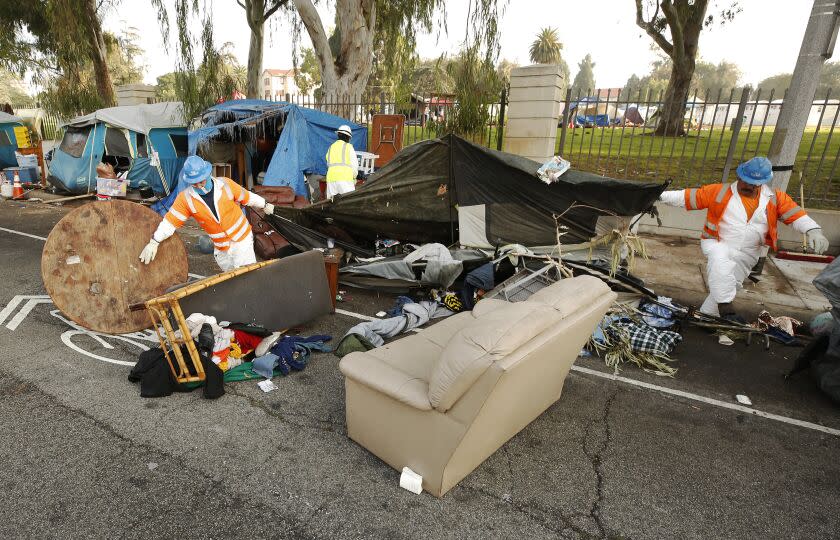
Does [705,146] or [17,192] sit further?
[17,192]

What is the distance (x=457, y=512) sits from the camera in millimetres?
2537

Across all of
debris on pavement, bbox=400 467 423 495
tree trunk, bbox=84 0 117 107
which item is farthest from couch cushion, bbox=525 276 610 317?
tree trunk, bbox=84 0 117 107

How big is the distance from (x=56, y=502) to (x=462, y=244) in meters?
4.66

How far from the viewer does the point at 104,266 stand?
4332mm

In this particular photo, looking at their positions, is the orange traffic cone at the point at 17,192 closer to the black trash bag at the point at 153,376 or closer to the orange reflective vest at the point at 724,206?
the black trash bag at the point at 153,376

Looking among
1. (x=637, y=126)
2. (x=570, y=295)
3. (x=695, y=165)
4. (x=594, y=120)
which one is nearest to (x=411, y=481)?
(x=570, y=295)

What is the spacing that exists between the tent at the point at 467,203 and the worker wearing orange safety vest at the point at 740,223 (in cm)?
84

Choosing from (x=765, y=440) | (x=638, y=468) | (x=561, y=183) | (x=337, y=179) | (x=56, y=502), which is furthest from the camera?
(x=337, y=179)

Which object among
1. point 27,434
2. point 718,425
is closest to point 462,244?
point 718,425

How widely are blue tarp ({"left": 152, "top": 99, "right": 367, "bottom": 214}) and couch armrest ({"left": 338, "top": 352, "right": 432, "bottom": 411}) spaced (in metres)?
7.43

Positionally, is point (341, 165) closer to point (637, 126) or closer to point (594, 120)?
point (594, 120)

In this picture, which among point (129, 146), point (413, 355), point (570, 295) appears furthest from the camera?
point (129, 146)

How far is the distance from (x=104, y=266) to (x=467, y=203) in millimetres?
4113

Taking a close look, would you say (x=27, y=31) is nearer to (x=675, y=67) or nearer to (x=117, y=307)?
(x=117, y=307)
